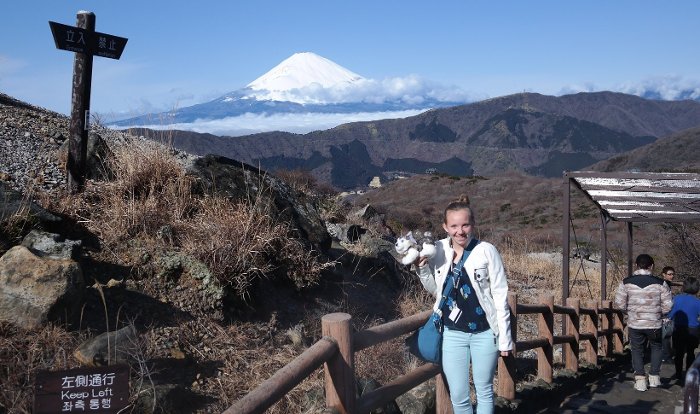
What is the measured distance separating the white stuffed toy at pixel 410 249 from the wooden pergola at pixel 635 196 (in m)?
6.72

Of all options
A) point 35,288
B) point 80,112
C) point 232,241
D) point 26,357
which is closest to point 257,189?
point 232,241

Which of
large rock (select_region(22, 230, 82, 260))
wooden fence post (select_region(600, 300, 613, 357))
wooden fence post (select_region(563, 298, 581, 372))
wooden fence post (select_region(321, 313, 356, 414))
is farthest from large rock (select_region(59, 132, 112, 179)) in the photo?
wooden fence post (select_region(600, 300, 613, 357))

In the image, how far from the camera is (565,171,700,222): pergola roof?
32.5 feet

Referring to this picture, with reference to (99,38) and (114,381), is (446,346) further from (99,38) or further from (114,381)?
(99,38)

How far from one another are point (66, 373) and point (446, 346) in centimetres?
223

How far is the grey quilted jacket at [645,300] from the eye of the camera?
8344 mm

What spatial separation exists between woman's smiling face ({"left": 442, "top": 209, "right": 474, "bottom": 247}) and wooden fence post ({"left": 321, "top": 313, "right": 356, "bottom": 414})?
2.71 feet

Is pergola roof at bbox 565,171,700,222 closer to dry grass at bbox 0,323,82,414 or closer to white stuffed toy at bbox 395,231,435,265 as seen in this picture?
white stuffed toy at bbox 395,231,435,265

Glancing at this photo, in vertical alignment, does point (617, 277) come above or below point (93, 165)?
below

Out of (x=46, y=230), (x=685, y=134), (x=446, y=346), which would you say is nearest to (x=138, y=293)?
(x=46, y=230)

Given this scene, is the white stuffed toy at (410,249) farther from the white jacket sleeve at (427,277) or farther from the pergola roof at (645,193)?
the pergola roof at (645,193)

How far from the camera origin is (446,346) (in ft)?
14.1

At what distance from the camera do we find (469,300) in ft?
13.7

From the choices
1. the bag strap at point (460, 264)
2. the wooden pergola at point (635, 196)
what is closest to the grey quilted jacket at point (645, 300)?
the wooden pergola at point (635, 196)
